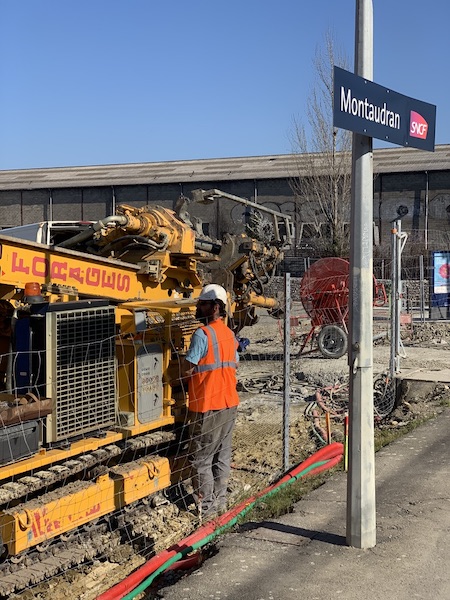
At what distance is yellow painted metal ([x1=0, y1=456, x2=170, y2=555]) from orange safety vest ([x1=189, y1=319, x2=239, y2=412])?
758 millimetres

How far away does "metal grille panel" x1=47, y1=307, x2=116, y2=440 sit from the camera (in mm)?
6316

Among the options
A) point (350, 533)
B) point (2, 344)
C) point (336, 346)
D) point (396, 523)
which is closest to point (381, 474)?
point (396, 523)

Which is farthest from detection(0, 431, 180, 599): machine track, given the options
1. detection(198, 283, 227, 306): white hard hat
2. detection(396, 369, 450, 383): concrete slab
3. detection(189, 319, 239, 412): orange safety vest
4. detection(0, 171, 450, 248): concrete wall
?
detection(0, 171, 450, 248): concrete wall

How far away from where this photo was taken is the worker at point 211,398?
7.11 meters

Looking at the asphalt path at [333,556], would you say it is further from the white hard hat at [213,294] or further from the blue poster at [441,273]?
the blue poster at [441,273]

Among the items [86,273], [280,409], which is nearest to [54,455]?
[86,273]

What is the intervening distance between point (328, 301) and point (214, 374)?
30.3 ft

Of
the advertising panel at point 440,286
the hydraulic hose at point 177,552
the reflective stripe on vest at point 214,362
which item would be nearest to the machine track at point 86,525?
the reflective stripe on vest at point 214,362

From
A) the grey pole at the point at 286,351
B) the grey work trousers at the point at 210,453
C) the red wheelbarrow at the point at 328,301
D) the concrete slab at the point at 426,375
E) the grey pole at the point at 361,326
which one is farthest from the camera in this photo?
the red wheelbarrow at the point at 328,301

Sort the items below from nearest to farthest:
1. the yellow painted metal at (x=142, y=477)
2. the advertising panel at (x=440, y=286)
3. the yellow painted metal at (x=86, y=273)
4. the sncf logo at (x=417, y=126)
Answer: the sncf logo at (x=417, y=126), the yellow painted metal at (x=86, y=273), the yellow painted metal at (x=142, y=477), the advertising panel at (x=440, y=286)

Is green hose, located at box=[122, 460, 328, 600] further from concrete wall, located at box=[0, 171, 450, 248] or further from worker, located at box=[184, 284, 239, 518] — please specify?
concrete wall, located at box=[0, 171, 450, 248]

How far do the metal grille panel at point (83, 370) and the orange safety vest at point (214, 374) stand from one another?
74 cm

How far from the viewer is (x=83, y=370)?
6.58 m

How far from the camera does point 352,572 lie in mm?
4793
